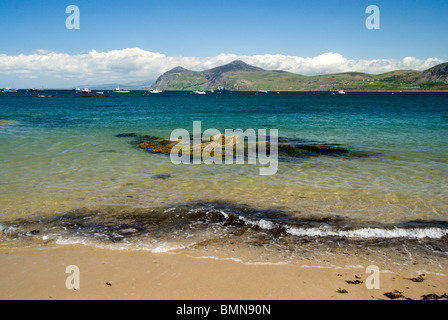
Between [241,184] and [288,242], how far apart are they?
592 cm

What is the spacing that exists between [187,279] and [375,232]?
5.98 metres

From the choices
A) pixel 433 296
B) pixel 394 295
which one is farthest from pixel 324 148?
pixel 394 295

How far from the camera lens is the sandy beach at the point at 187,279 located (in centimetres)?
595

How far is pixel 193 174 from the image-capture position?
15.8 metres

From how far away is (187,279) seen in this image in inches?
254

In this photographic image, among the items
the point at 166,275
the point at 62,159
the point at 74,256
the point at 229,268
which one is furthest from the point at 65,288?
the point at 62,159

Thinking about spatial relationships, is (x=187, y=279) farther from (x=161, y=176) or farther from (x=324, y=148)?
(x=324, y=148)

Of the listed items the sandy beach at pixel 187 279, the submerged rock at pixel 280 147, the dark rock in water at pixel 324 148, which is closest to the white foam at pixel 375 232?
the sandy beach at pixel 187 279

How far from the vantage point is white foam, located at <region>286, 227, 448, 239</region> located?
8.73 metres

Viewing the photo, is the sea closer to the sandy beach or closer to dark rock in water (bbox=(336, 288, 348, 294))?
the sandy beach

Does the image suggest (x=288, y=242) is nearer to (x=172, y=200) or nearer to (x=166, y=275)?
(x=166, y=275)

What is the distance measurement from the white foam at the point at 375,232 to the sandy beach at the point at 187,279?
1483 millimetres
